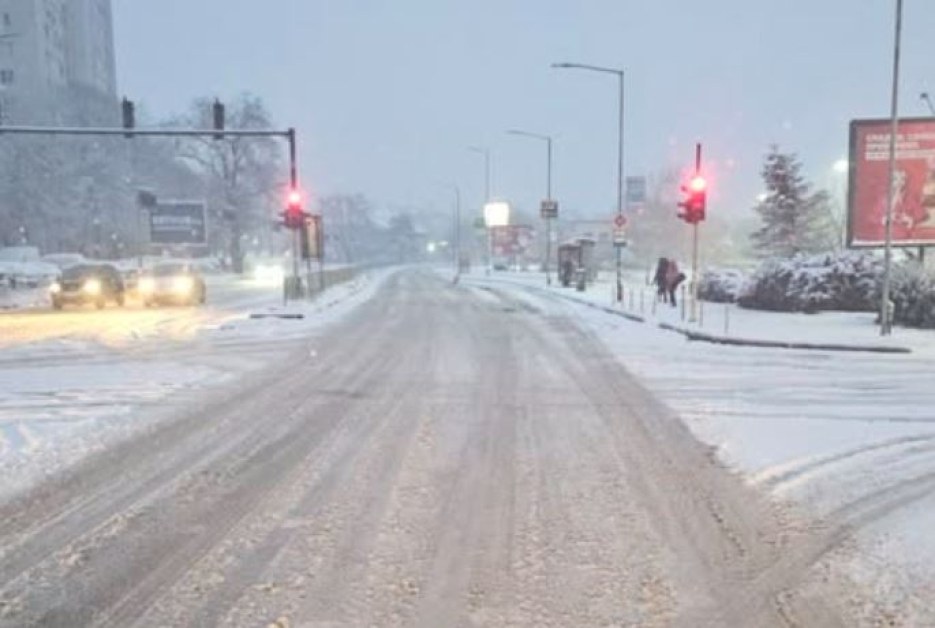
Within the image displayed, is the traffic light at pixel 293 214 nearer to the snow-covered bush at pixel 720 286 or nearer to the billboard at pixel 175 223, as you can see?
the snow-covered bush at pixel 720 286

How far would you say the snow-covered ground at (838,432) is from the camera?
5.77 meters

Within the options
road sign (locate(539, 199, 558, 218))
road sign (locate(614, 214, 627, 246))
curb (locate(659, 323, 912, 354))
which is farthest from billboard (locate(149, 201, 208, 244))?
curb (locate(659, 323, 912, 354))

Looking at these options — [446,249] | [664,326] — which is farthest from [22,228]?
[446,249]

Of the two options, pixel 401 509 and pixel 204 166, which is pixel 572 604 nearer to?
pixel 401 509

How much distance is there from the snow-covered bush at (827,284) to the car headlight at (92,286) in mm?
23936

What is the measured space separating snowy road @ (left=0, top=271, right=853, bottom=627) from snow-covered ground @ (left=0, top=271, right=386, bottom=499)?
580 mm

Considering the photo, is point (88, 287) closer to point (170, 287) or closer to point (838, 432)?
point (170, 287)

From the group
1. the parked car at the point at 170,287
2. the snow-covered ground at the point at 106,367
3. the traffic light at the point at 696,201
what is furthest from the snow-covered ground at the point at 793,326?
the parked car at the point at 170,287

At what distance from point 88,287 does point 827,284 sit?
84.3ft

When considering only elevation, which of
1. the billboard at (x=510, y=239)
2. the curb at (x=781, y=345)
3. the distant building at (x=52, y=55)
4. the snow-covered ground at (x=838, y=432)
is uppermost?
the distant building at (x=52, y=55)

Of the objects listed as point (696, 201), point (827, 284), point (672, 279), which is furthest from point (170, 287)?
point (827, 284)

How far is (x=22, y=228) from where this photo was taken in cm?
7362

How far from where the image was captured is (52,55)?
12412 centimetres

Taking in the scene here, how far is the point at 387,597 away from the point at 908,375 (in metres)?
12.1
